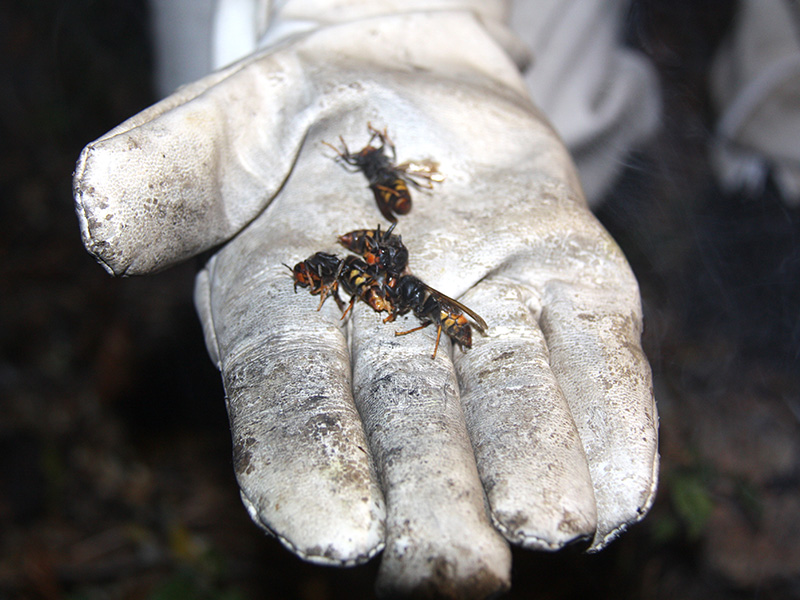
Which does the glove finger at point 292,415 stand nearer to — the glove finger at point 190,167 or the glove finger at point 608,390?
the glove finger at point 190,167

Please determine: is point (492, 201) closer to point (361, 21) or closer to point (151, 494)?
point (361, 21)

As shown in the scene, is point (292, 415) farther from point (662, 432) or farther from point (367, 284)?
point (662, 432)

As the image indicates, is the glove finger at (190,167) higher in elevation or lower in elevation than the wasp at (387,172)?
higher

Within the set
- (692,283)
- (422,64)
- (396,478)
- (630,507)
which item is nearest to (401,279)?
(396,478)

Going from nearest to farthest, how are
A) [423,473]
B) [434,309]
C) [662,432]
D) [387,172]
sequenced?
[423,473], [434,309], [387,172], [662,432]

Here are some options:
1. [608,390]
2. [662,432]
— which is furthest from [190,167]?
[662,432]

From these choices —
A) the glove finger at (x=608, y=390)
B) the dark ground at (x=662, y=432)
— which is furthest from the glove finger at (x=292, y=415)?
the dark ground at (x=662, y=432)

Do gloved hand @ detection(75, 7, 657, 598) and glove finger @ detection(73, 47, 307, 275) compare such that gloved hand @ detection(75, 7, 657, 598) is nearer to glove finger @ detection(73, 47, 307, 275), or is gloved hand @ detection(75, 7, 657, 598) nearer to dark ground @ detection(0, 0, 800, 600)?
glove finger @ detection(73, 47, 307, 275)
